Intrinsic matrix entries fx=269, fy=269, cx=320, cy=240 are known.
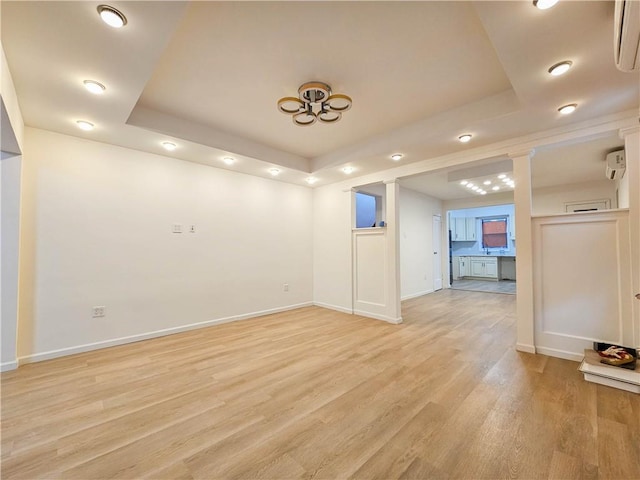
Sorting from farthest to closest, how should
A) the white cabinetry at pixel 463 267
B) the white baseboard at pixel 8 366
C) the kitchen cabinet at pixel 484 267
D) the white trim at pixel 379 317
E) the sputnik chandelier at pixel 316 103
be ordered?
the white cabinetry at pixel 463 267 → the kitchen cabinet at pixel 484 267 → the white trim at pixel 379 317 → the white baseboard at pixel 8 366 → the sputnik chandelier at pixel 316 103

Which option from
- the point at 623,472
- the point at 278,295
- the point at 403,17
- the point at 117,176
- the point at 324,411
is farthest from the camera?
the point at 278,295

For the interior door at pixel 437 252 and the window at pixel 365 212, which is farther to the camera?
the window at pixel 365 212

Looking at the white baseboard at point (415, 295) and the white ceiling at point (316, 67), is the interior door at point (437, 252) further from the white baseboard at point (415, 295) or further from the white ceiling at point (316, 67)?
the white ceiling at point (316, 67)

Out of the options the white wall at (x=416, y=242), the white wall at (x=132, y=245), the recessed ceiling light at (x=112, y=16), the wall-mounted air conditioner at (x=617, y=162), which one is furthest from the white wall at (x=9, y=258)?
the wall-mounted air conditioner at (x=617, y=162)

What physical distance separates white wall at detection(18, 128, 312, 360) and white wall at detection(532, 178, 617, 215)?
226 inches

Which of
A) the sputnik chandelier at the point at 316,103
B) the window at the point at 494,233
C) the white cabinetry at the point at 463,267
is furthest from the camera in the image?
the window at the point at 494,233

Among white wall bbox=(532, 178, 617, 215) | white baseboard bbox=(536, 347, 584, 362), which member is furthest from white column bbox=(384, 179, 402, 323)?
white wall bbox=(532, 178, 617, 215)

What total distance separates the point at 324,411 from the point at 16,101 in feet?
11.7

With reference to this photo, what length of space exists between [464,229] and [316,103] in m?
9.00

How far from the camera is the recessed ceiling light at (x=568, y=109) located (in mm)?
2412

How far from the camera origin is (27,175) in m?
2.81

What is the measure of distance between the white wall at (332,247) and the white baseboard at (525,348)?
2.47m

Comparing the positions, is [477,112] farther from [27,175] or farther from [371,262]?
[27,175]

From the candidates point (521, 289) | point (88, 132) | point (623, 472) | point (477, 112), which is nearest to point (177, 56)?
point (88, 132)
